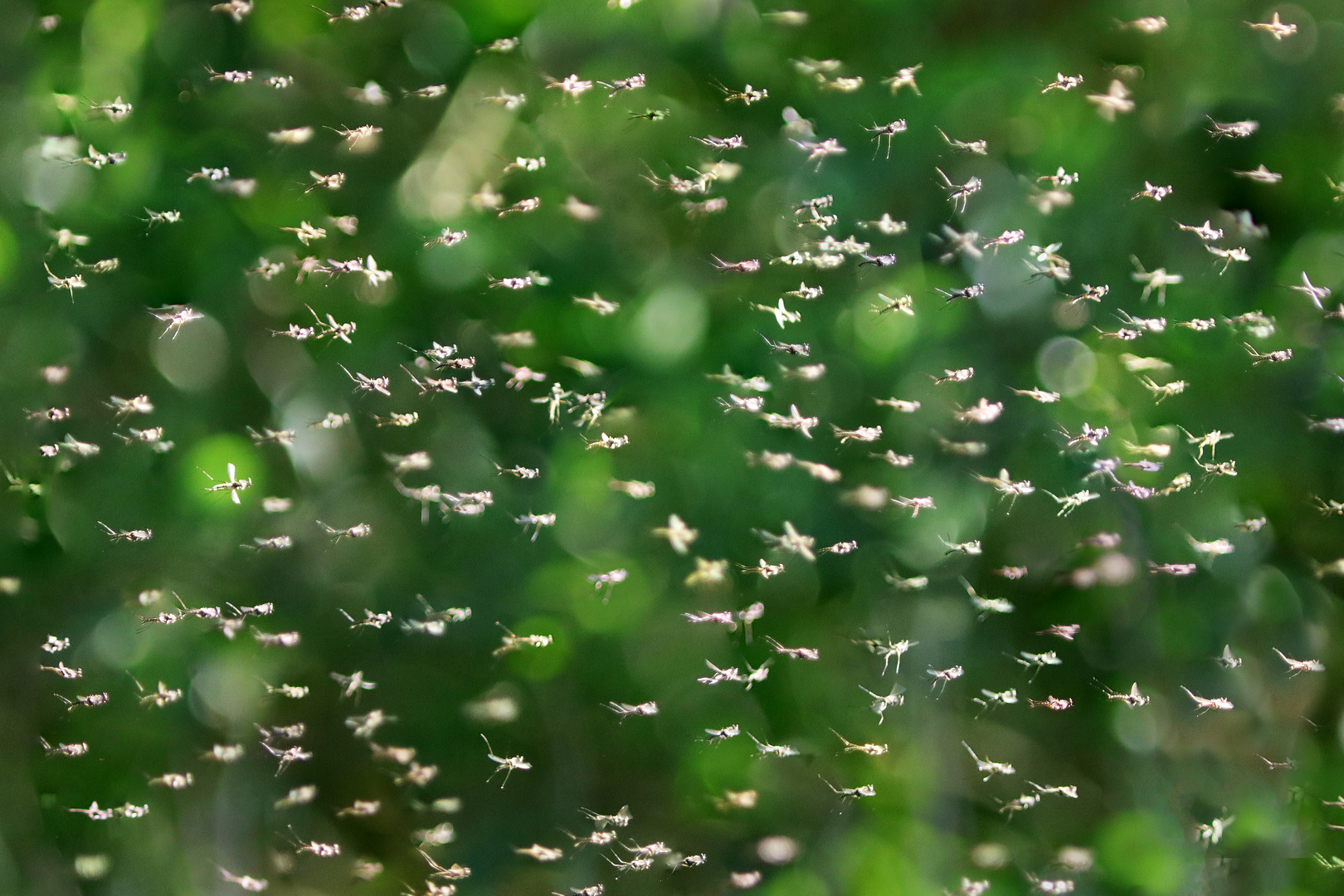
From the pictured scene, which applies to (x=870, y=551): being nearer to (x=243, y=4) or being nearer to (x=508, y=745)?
(x=508, y=745)

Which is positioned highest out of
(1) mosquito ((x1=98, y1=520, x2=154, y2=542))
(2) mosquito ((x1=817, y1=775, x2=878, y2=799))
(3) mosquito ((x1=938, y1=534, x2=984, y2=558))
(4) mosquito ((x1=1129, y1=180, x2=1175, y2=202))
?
(4) mosquito ((x1=1129, y1=180, x2=1175, y2=202))

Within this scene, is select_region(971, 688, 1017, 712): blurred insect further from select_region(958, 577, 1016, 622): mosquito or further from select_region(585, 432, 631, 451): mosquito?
select_region(585, 432, 631, 451): mosquito

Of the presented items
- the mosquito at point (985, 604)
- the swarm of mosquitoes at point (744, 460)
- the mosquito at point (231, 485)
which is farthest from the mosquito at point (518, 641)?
the mosquito at point (985, 604)

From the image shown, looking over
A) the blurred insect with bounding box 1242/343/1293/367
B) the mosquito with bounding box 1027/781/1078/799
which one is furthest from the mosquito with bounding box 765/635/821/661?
the blurred insect with bounding box 1242/343/1293/367

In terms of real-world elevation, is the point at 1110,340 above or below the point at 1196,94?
below

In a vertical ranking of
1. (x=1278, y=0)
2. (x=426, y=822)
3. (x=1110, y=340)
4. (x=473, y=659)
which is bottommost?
(x=426, y=822)

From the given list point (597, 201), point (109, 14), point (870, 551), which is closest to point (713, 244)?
point (597, 201)

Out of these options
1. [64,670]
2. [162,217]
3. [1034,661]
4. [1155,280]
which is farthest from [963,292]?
[64,670]
